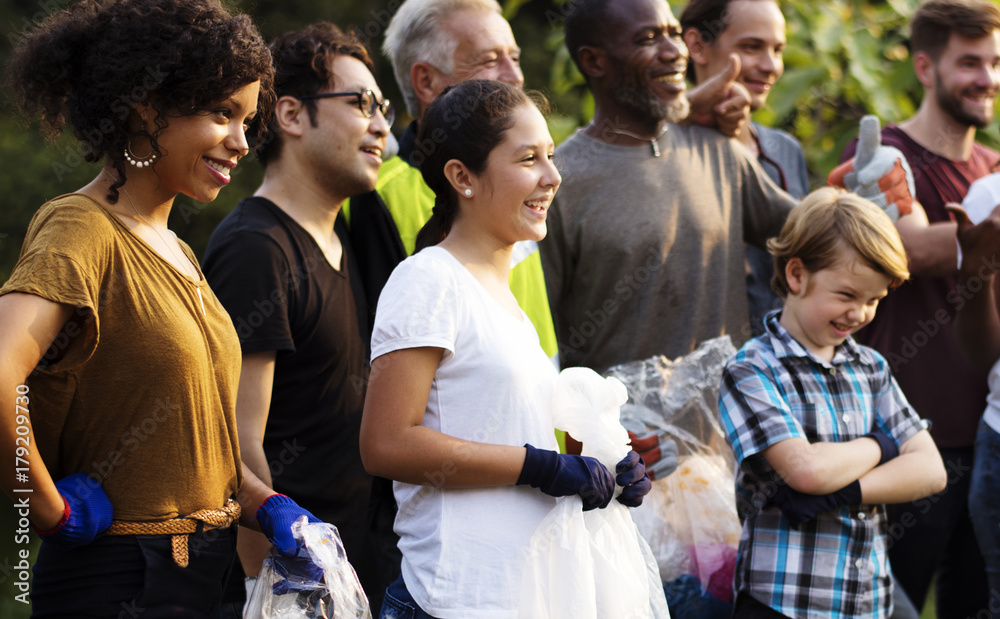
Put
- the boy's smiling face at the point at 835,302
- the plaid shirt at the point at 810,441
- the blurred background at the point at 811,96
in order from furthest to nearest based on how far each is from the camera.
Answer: the blurred background at the point at 811,96 → the boy's smiling face at the point at 835,302 → the plaid shirt at the point at 810,441

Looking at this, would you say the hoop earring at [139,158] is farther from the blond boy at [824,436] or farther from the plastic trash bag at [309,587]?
the blond boy at [824,436]

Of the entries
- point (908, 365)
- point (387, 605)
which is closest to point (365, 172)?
point (387, 605)

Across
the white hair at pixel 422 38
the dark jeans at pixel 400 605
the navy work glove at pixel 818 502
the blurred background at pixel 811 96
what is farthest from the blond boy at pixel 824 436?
the blurred background at pixel 811 96

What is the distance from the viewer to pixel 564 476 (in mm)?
1824

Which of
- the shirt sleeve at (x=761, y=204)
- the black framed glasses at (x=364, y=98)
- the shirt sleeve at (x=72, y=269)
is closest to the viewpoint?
the shirt sleeve at (x=72, y=269)

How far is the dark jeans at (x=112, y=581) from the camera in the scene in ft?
5.43

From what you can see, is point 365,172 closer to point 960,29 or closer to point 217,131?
point 217,131

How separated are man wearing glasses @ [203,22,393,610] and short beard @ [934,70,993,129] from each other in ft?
7.07

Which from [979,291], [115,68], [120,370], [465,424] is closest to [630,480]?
[465,424]

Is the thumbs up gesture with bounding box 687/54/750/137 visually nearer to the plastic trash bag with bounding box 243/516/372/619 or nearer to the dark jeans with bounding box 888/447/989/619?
the dark jeans with bounding box 888/447/989/619

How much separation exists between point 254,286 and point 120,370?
2.15ft

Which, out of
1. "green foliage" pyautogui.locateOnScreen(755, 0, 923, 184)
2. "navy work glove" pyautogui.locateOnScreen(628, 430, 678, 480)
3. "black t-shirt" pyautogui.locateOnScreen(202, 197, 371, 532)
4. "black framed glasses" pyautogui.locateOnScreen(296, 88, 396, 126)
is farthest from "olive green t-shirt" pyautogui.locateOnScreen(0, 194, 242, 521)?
"green foliage" pyautogui.locateOnScreen(755, 0, 923, 184)

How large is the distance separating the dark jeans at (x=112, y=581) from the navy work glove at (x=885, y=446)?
66.0 inches

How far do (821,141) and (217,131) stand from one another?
4535 mm
